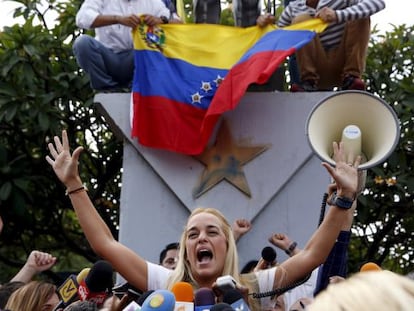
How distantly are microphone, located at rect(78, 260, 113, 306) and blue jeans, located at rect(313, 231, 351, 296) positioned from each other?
3.17 feet

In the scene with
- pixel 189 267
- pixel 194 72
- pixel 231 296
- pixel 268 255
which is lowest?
pixel 268 255

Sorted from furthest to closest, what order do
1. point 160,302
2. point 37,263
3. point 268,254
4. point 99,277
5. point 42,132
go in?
point 42,132
point 37,263
point 268,254
point 99,277
point 160,302

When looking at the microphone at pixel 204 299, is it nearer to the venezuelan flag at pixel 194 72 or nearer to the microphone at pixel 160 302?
the microphone at pixel 160 302

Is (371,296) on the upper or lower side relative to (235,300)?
upper

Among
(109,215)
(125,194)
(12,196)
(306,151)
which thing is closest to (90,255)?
(109,215)

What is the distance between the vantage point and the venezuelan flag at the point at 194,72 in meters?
7.54

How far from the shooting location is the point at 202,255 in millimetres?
4289

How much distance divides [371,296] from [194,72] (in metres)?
6.09

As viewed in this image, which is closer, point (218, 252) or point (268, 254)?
point (218, 252)

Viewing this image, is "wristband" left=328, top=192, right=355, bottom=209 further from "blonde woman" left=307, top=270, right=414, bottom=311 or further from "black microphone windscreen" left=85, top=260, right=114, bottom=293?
"blonde woman" left=307, top=270, right=414, bottom=311

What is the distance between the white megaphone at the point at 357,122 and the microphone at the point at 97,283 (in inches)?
63.3

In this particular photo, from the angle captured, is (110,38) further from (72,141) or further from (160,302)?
(160,302)

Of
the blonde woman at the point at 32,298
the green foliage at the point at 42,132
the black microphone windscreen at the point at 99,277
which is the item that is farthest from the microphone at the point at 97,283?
the green foliage at the point at 42,132

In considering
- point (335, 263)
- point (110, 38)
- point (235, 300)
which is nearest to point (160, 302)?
point (235, 300)
